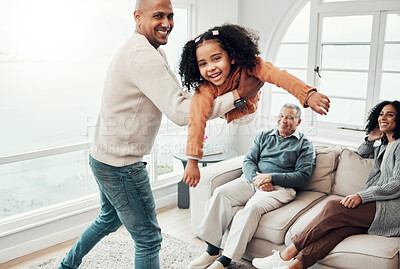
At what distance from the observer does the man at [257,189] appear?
2.58 meters

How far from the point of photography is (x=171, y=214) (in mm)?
3641

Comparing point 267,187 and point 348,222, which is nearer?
point 348,222

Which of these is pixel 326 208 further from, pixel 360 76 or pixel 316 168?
pixel 360 76

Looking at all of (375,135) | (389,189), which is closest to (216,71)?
(389,189)

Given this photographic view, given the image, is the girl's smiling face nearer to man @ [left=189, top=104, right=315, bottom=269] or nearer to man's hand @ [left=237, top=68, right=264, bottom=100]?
man's hand @ [left=237, top=68, right=264, bottom=100]

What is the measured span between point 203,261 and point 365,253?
105 cm

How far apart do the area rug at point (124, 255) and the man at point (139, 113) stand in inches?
39.9

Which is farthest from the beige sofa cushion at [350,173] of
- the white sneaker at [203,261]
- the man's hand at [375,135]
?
the white sneaker at [203,261]

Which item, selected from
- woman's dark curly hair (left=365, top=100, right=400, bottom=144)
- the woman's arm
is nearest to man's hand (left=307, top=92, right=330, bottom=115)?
the woman's arm

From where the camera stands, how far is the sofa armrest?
115 inches

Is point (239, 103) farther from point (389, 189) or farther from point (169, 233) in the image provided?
point (169, 233)

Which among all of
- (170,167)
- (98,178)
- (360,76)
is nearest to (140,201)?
(98,178)

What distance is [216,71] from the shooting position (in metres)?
1.55

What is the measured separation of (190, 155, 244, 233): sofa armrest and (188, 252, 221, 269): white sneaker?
362 mm
